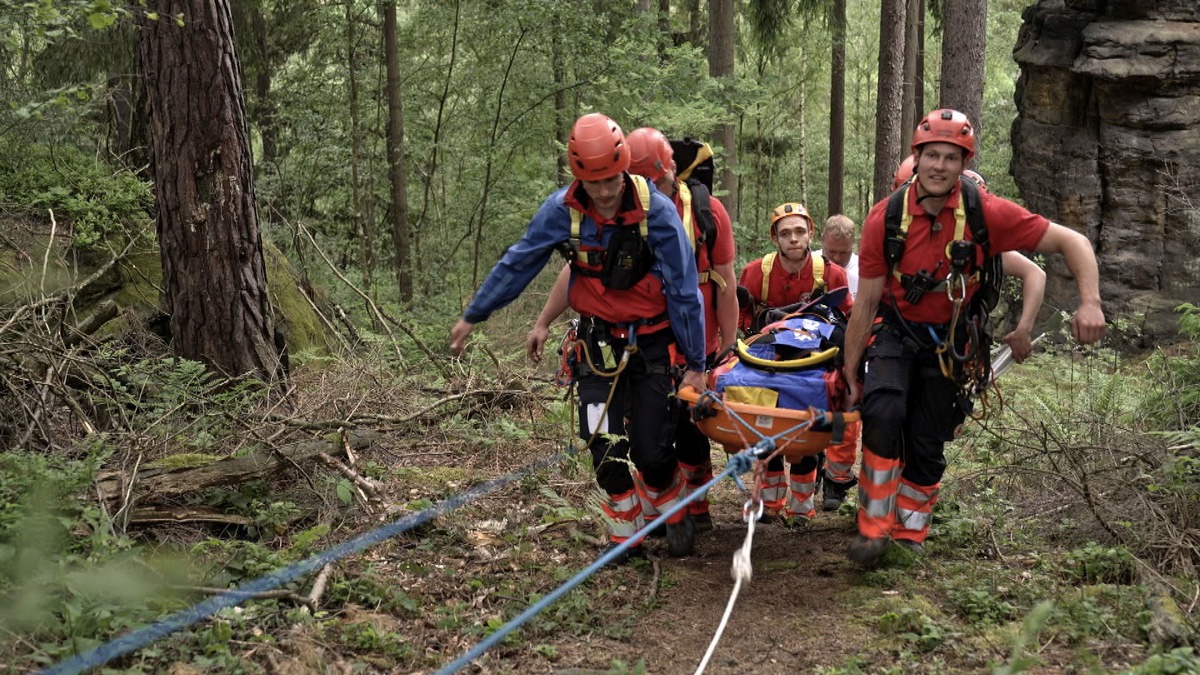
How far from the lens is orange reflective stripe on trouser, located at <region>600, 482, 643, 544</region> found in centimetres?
577

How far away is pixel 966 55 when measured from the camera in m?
13.3

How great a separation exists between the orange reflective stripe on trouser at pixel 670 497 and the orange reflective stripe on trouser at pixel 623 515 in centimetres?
10

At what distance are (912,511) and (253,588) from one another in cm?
352

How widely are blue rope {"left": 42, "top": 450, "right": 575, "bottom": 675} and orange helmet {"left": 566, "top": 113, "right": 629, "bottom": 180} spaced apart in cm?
223

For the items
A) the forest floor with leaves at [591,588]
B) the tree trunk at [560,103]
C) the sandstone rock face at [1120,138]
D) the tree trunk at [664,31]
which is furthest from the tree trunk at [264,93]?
the sandstone rock face at [1120,138]

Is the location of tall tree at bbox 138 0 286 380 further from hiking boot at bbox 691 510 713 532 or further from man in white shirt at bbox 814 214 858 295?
man in white shirt at bbox 814 214 858 295

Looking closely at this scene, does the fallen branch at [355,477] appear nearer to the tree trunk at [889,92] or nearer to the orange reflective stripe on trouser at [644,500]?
the orange reflective stripe on trouser at [644,500]

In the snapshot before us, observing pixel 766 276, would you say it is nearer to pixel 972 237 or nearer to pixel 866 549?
pixel 972 237

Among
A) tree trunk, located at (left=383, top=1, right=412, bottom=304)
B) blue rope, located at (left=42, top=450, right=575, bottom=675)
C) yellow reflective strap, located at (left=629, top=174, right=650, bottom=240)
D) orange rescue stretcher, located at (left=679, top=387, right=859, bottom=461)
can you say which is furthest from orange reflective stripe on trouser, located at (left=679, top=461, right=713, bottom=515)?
tree trunk, located at (left=383, top=1, right=412, bottom=304)

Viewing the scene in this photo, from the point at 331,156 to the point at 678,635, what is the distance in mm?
15091

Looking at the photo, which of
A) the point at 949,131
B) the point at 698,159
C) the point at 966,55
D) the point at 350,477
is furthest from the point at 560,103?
the point at 949,131

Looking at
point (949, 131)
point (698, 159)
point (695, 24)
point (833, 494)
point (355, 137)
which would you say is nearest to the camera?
point (949, 131)

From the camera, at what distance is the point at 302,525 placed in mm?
5742

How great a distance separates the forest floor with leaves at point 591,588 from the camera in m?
4.11
